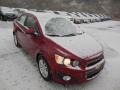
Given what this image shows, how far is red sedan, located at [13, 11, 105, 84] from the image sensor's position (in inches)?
179

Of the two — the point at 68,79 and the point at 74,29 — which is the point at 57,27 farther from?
the point at 68,79

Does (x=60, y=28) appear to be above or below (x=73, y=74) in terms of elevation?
above

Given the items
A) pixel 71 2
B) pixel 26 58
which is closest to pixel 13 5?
pixel 71 2

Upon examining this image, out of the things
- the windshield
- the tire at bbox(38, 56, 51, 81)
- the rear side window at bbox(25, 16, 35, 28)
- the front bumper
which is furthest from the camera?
the rear side window at bbox(25, 16, 35, 28)

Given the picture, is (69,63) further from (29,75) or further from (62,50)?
(29,75)

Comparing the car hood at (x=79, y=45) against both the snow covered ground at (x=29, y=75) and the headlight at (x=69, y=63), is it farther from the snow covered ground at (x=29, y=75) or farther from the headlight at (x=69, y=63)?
the snow covered ground at (x=29, y=75)

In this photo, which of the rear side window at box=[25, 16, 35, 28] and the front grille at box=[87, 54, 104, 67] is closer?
the front grille at box=[87, 54, 104, 67]

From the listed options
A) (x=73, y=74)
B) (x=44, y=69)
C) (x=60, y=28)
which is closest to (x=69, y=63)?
(x=73, y=74)

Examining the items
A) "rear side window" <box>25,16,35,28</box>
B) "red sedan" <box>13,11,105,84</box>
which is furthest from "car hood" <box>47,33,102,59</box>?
"rear side window" <box>25,16,35,28</box>

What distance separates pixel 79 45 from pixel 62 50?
1.84ft

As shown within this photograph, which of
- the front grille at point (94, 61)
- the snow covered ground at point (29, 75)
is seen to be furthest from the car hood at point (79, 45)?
the snow covered ground at point (29, 75)

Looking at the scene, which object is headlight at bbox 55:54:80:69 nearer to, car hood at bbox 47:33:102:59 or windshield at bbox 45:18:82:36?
car hood at bbox 47:33:102:59

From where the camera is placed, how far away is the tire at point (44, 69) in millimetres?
4882

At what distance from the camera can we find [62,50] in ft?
15.3
